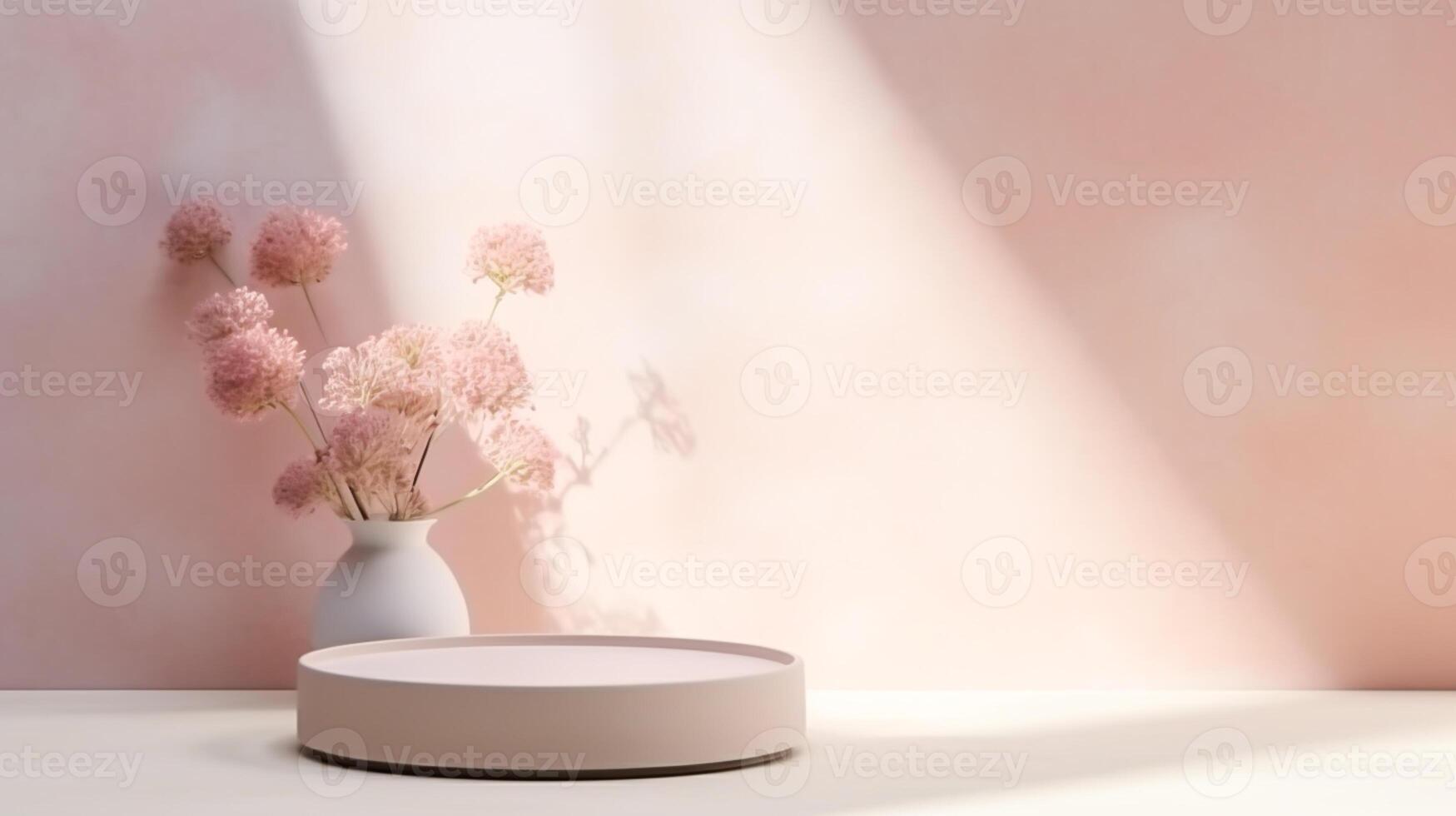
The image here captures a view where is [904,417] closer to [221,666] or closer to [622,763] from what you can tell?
[622,763]

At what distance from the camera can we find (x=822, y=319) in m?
1.73

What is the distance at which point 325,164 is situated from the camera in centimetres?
173

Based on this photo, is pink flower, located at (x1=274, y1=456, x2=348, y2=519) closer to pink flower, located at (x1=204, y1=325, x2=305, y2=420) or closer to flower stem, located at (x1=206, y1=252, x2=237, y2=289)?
pink flower, located at (x1=204, y1=325, x2=305, y2=420)

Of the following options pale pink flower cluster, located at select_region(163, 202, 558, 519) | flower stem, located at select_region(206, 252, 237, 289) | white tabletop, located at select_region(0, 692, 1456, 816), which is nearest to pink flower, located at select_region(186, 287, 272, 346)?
pale pink flower cluster, located at select_region(163, 202, 558, 519)

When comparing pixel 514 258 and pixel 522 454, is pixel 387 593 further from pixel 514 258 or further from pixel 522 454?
pixel 514 258

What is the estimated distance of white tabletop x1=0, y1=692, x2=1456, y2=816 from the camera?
102cm

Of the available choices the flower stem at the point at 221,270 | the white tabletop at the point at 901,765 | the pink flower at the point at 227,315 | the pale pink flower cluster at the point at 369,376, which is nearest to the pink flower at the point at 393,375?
the pale pink flower cluster at the point at 369,376

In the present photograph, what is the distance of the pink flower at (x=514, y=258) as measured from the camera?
5.31 ft

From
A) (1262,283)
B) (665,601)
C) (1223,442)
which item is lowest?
(665,601)

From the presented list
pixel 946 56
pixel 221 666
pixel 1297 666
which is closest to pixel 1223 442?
pixel 1297 666

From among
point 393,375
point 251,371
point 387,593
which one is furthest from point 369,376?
point 387,593

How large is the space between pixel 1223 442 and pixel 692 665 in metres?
0.80

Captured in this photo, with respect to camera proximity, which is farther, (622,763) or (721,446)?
(721,446)

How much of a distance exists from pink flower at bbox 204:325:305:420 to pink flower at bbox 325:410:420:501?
0.08m
